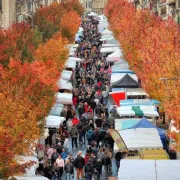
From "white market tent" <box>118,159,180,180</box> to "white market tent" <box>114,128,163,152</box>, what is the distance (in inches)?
228

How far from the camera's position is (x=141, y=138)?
1201 inches

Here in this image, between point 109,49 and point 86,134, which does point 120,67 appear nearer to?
point 109,49

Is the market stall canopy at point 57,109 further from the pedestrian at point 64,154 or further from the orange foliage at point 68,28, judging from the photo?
the orange foliage at point 68,28

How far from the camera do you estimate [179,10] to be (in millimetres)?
74062

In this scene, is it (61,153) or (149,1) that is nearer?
(61,153)

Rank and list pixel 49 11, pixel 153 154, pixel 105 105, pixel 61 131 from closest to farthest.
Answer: pixel 153 154 < pixel 61 131 < pixel 105 105 < pixel 49 11

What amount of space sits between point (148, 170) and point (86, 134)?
1402 cm

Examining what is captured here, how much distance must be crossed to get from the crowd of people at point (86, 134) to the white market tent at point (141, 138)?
983 millimetres

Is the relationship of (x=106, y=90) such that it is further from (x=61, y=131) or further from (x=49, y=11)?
(x=49, y=11)

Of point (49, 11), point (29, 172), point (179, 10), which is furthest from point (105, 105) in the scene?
point (49, 11)

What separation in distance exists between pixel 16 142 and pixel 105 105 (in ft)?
81.8

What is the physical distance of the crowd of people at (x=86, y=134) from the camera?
2991cm

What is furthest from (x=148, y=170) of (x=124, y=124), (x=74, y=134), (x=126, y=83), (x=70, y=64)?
(x=70, y=64)

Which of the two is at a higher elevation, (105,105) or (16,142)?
(16,142)
